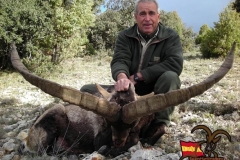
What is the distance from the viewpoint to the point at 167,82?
15.0 feet

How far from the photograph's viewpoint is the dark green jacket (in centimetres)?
485

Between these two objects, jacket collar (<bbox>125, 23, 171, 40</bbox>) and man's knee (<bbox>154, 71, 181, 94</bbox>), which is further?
jacket collar (<bbox>125, 23, 171, 40</bbox>)

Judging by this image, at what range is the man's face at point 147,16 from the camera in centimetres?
504

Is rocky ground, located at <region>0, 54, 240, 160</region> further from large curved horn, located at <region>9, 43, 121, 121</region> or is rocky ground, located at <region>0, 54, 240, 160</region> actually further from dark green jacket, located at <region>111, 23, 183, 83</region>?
dark green jacket, located at <region>111, 23, 183, 83</region>

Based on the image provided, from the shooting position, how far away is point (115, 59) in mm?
5195

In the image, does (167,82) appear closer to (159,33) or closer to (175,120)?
(159,33)

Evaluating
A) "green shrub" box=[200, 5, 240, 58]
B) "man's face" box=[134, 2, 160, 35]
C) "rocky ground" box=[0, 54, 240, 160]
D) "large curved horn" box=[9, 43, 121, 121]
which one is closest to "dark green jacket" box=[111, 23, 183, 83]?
"man's face" box=[134, 2, 160, 35]

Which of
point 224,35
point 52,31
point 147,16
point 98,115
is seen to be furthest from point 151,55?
point 224,35

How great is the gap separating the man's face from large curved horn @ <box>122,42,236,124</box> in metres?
1.84

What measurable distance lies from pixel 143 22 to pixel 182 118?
7.22 ft

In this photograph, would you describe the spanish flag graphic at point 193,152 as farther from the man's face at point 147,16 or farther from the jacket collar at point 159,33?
the man's face at point 147,16

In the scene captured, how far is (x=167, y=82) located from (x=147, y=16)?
1225 mm

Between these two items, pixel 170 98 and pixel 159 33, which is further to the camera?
pixel 159 33

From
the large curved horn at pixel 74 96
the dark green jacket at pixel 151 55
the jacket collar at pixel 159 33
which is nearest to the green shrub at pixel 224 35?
the jacket collar at pixel 159 33
